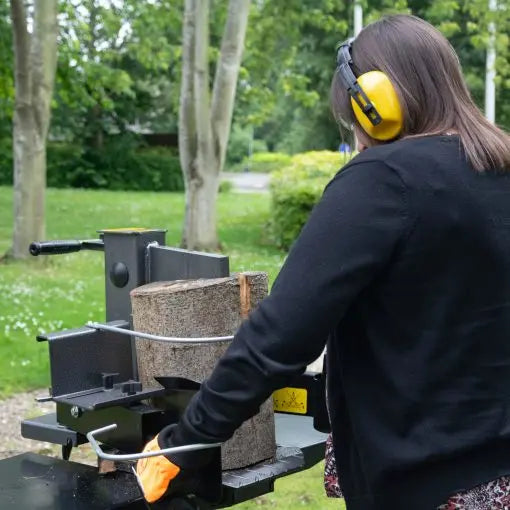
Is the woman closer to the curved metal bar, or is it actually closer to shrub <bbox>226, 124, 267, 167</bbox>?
the curved metal bar

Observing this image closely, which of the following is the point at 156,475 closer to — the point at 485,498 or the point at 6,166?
the point at 485,498

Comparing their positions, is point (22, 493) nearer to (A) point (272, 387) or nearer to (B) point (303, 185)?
(A) point (272, 387)

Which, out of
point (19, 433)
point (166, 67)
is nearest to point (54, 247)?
point (19, 433)

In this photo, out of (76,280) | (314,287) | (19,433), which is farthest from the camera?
(76,280)

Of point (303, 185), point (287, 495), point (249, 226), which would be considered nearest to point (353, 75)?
point (287, 495)

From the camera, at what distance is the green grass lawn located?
5.37m

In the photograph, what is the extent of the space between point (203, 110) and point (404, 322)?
11.8 metres

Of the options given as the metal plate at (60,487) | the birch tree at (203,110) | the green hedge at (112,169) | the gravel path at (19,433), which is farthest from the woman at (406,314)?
the green hedge at (112,169)

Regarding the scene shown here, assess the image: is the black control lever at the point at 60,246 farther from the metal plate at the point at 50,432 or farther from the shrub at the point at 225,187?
the shrub at the point at 225,187

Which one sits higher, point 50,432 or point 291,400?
point 291,400

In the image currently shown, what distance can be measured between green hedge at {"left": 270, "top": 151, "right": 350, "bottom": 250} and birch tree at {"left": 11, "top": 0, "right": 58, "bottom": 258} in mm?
4137

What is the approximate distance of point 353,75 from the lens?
6.56ft

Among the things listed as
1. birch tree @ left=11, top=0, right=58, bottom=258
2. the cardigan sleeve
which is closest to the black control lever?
the cardigan sleeve

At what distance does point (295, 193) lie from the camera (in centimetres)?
1461
